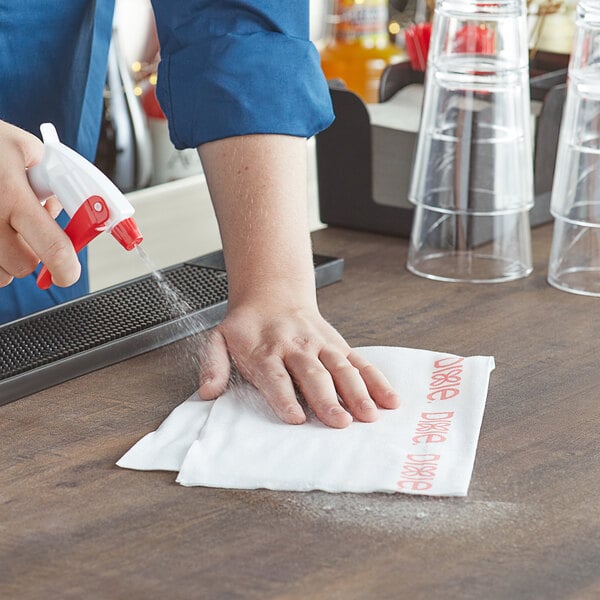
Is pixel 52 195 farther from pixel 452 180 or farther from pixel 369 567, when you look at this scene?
pixel 452 180

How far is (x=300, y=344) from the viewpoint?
0.94 m

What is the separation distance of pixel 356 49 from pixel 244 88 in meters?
0.77

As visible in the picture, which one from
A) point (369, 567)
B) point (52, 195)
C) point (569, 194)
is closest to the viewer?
point (369, 567)

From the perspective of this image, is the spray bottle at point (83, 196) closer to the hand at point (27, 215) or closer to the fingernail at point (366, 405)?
the hand at point (27, 215)

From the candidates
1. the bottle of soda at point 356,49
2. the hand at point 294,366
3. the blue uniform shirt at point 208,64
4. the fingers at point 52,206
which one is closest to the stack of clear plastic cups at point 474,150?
the blue uniform shirt at point 208,64

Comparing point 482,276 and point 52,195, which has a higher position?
point 52,195

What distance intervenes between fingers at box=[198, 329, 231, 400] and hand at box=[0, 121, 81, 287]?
0.14m

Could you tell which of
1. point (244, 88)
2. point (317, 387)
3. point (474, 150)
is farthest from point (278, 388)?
Result: point (474, 150)

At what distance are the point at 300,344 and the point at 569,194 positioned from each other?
402 millimetres

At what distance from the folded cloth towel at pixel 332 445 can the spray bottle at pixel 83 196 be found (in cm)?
15

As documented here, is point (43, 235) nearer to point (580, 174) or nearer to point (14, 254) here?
point (14, 254)

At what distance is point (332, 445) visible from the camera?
82 cm

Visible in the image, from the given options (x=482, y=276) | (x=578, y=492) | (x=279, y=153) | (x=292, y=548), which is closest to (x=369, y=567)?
(x=292, y=548)

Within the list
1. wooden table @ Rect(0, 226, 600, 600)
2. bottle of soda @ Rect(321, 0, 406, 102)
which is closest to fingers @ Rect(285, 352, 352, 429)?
wooden table @ Rect(0, 226, 600, 600)
